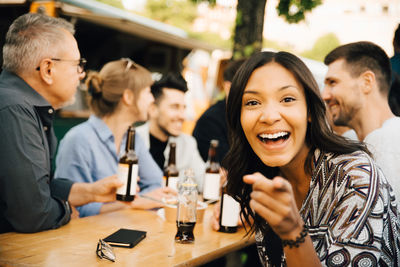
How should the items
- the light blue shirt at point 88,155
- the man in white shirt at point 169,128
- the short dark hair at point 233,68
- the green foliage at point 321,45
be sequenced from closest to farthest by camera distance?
the light blue shirt at point 88,155, the man in white shirt at point 169,128, the short dark hair at point 233,68, the green foliage at point 321,45

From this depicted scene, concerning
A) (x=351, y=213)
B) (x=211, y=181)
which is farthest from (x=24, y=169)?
(x=351, y=213)

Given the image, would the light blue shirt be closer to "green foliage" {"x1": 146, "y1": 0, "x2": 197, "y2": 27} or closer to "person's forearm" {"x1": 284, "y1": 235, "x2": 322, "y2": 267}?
"person's forearm" {"x1": 284, "y1": 235, "x2": 322, "y2": 267}

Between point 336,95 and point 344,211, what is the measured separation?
179 cm

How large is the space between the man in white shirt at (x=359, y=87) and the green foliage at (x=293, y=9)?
210 centimetres

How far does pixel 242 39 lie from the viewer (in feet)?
16.6

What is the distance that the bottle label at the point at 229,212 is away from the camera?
226 cm

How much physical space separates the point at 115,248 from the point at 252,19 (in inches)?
155

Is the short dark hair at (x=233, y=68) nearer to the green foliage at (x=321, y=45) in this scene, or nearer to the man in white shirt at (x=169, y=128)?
the man in white shirt at (x=169, y=128)

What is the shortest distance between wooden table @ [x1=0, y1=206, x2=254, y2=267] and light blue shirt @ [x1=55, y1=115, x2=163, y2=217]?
1.80 ft

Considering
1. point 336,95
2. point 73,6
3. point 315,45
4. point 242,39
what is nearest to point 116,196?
point 336,95

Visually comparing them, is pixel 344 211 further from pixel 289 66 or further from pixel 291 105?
pixel 289 66

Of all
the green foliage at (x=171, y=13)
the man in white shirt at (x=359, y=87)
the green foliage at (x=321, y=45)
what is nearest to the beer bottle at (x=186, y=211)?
the man in white shirt at (x=359, y=87)

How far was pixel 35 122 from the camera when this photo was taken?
2.11m

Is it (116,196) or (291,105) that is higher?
(291,105)
